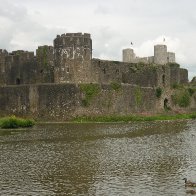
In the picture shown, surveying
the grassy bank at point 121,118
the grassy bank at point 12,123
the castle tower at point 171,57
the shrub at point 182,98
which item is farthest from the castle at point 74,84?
the castle tower at point 171,57

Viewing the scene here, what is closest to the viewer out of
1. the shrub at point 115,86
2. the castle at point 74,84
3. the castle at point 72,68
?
the castle at point 74,84

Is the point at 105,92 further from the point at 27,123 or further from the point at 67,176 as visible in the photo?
the point at 67,176

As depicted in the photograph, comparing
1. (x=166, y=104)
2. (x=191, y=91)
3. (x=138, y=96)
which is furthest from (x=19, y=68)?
(x=191, y=91)

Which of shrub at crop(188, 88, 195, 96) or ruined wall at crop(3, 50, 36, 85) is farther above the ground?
ruined wall at crop(3, 50, 36, 85)

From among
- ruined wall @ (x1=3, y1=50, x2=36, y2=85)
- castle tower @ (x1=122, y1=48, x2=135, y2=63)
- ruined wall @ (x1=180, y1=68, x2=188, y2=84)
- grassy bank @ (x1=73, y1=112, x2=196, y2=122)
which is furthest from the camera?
castle tower @ (x1=122, y1=48, x2=135, y2=63)

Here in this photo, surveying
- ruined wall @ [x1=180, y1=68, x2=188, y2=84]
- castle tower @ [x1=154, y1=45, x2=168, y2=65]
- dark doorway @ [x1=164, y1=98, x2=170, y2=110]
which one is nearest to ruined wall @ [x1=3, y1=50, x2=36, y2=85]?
dark doorway @ [x1=164, y1=98, x2=170, y2=110]

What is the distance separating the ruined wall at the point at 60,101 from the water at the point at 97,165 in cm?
1569

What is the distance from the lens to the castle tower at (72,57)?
4681cm

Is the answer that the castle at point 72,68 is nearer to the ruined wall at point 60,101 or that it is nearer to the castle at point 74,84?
the castle at point 74,84

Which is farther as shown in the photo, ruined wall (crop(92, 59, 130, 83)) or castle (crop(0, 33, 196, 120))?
ruined wall (crop(92, 59, 130, 83))

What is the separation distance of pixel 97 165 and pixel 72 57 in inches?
1188

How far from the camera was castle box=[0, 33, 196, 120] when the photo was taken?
4400cm

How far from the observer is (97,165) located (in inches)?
699

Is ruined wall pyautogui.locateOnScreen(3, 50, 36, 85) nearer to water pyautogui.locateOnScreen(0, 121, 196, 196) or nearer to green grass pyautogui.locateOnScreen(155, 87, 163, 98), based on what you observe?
green grass pyautogui.locateOnScreen(155, 87, 163, 98)
